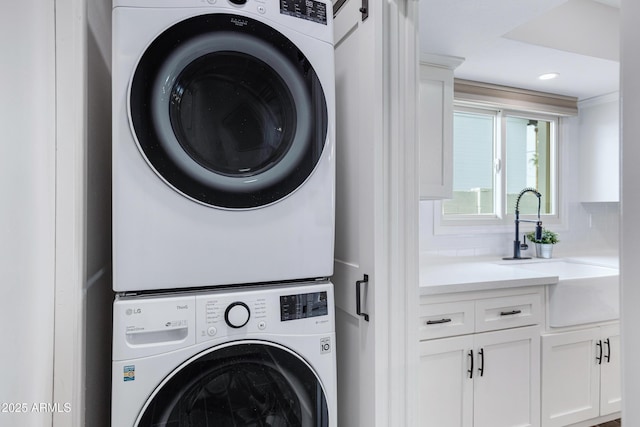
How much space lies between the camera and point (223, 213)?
1.00 metres

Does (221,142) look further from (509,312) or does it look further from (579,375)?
(579,375)

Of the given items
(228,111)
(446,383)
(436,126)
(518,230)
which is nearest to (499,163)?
(518,230)

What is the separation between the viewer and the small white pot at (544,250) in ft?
8.67

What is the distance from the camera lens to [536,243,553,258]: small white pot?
2643mm

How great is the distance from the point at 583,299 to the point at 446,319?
0.85m

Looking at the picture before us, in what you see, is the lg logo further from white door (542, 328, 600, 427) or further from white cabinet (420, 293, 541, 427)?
white door (542, 328, 600, 427)

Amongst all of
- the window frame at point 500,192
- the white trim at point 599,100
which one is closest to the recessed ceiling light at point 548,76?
the window frame at point 500,192

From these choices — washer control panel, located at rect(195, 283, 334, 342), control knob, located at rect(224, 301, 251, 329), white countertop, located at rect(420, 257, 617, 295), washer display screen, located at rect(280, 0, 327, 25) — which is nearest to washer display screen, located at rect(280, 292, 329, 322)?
washer control panel, located at rect(195, 283, 334, 342)

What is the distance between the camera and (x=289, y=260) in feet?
3.53

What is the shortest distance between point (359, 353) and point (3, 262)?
943 mm

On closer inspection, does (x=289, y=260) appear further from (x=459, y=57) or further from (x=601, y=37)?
(x=601, y=37)

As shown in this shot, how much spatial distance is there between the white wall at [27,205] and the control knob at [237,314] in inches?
15.7

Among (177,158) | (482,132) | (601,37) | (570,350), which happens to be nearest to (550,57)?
(601,37)

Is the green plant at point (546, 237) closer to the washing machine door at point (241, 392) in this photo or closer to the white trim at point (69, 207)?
the washing machine door at point (241, 392)
